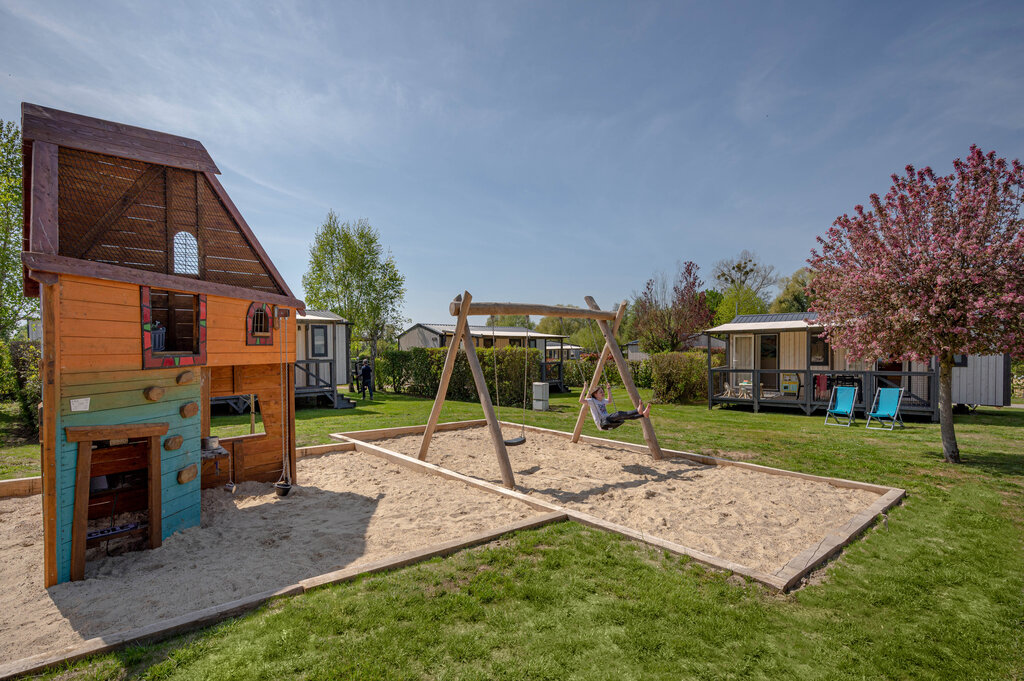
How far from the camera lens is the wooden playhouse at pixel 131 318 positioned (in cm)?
368

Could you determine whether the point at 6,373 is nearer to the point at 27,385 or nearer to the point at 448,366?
the point at 27,385

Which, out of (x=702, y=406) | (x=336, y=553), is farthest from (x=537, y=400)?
(x=336, y=553)

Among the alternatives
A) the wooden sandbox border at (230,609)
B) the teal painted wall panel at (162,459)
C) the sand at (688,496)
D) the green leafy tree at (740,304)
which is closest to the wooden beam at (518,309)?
the sand at (688,496)

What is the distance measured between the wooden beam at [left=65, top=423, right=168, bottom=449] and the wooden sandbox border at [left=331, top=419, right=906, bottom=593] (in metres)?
3.38

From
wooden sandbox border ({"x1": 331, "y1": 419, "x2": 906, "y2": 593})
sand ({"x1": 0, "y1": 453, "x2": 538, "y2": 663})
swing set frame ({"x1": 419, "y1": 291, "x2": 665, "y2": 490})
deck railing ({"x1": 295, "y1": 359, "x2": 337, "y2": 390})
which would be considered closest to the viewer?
sand ({"x1": 0, "y1": 453, "x2": 538, "y2": 663})

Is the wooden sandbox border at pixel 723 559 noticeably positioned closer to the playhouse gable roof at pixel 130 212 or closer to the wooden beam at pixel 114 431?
the wooden beam at pixel 114 431

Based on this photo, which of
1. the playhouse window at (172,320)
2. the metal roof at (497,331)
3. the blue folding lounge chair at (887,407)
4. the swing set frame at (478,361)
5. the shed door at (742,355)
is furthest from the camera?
the metal roof at (497,331)

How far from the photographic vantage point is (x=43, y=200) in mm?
3814

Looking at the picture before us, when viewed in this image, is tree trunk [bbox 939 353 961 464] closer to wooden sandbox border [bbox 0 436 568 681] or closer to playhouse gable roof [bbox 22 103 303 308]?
wooden sandbox border [bbox 0 436 568 681]

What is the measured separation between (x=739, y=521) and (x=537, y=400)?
1066 cm

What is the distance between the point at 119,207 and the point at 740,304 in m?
45.8

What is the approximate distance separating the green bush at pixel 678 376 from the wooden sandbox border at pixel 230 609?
14.4 metres

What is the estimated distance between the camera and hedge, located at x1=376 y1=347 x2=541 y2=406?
17.6m

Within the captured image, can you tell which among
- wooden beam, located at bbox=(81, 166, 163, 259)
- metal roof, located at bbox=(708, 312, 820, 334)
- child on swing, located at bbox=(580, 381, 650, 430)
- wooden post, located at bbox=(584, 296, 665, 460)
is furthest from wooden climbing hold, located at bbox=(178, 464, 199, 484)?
metal roof, located at bbox=(708, 312, 820, 334)
